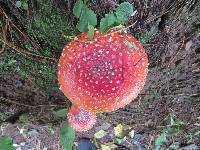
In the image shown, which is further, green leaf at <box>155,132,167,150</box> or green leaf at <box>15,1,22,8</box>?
green leaf at <box>155,132,167,150</box>

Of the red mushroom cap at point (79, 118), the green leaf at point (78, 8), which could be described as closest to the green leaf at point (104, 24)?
the green leaf at point (78, 8)

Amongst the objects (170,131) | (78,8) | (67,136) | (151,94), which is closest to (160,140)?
(170,131)

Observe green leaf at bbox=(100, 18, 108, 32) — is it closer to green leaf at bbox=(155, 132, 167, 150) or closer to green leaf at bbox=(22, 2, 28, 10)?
green leaf at bbox=(22, 2, 28, 10)

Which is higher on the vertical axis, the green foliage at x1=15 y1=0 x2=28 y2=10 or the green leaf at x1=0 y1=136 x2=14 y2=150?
the green foliage at x1=15 y1=0 x2=28 y2=10

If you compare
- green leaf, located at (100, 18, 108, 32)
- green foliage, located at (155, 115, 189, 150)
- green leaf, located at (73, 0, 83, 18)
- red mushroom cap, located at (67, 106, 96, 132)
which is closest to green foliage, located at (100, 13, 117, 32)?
green leaf, located at (100, 18, 108, 32)

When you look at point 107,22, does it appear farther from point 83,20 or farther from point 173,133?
point 173,133

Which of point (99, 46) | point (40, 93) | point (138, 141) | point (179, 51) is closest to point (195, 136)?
point (138, 141)
